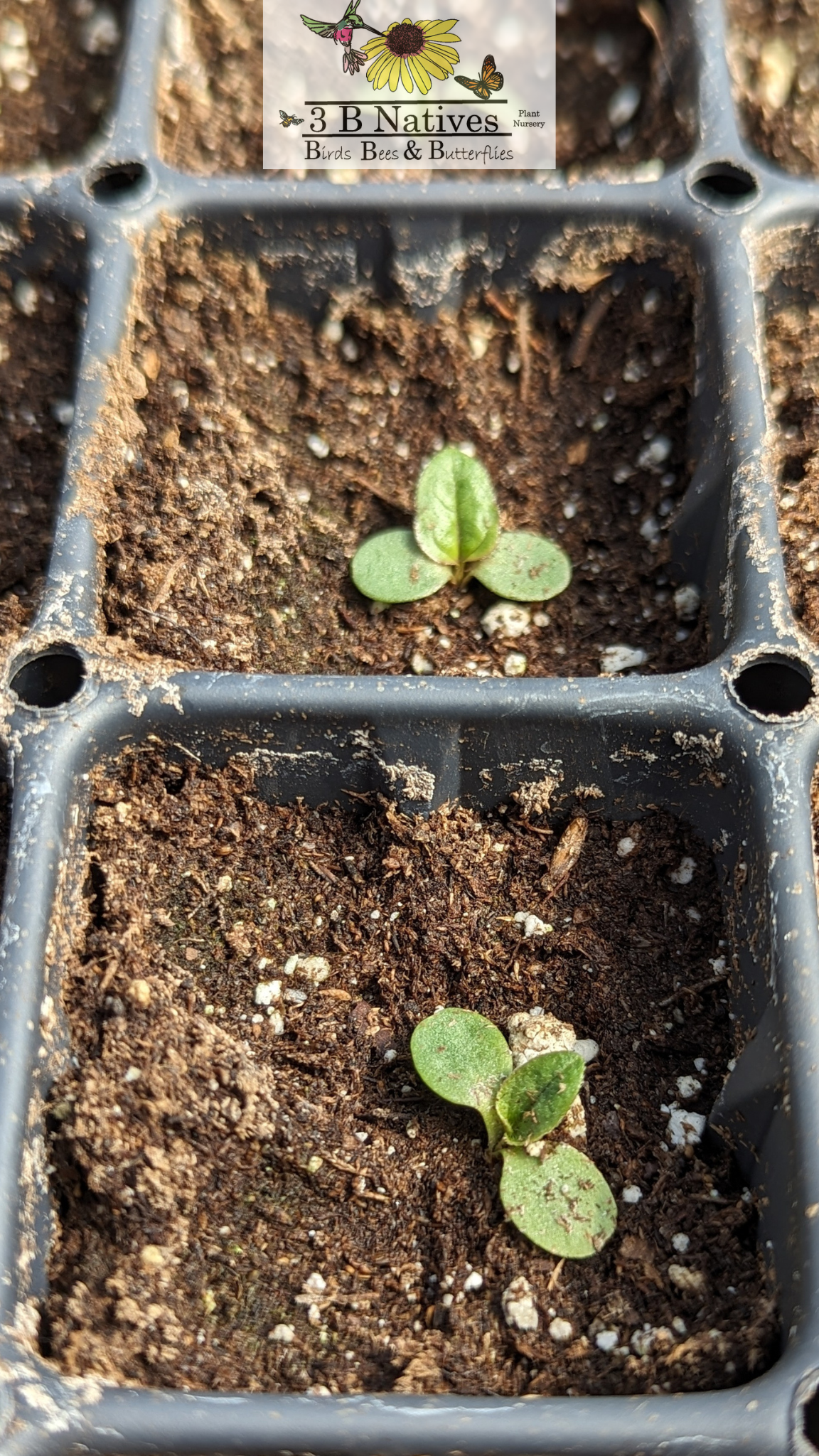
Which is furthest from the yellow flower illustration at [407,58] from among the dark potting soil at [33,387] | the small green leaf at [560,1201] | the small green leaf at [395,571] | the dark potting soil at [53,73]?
the small green leaf at [560,1201]

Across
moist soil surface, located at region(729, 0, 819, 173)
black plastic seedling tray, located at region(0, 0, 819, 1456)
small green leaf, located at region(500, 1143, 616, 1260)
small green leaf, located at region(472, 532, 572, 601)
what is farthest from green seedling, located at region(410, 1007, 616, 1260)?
moist soil surface, located at region(729, 0, 819, 173)

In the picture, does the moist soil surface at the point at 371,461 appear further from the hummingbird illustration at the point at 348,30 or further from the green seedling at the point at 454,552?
the hummingbird illustration at the point at 348,30

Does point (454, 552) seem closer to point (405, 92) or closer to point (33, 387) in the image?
point (33, 387)

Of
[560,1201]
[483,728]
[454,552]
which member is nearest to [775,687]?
[483,728]

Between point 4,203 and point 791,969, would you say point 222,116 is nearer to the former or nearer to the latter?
point 4,203

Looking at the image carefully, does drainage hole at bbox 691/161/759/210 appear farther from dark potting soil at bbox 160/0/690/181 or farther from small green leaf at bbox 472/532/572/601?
small green leaf at bbox 472/532/572/601
